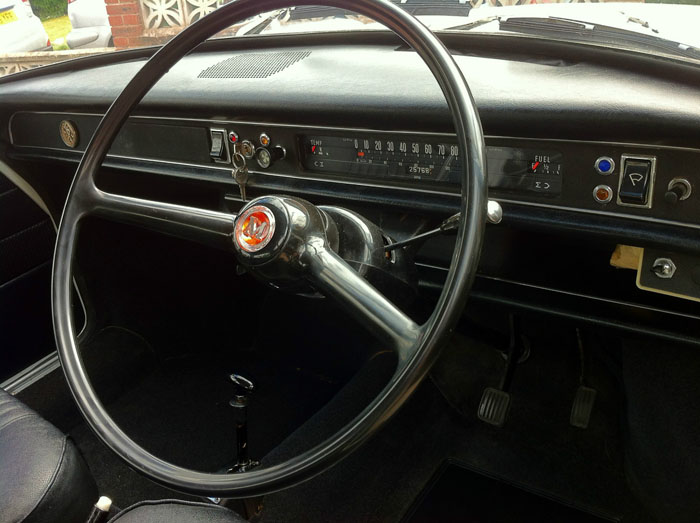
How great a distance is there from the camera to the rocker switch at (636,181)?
93 centimetres

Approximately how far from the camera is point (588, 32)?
124 centimetres

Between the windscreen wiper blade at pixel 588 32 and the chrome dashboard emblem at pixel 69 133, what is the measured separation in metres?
0.93

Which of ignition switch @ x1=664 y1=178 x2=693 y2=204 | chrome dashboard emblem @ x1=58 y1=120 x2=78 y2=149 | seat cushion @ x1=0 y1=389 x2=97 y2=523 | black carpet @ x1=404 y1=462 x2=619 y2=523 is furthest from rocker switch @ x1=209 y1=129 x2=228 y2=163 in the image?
black carpet @ x1=404 y1=462 x2=619 y2=523

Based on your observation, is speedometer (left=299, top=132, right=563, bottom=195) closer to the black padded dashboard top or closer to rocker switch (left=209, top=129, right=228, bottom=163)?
the black padded dashboard top

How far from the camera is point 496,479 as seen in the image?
5.57ft

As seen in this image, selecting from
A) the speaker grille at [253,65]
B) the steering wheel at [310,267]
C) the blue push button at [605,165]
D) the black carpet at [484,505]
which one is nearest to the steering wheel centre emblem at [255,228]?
the steering wheel at [310,267]

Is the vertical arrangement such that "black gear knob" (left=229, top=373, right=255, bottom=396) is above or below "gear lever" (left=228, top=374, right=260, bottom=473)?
above

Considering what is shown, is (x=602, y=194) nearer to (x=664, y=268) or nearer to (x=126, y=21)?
(x=664, y=268)

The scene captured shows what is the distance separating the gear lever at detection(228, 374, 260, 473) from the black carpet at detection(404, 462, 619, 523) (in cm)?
42

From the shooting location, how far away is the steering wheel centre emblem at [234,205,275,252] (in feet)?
2.65

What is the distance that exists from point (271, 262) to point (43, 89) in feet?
3.71

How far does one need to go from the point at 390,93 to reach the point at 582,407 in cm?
114

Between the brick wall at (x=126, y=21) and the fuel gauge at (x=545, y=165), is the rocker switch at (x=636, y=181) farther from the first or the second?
the brick wall at (x=126, y=21)

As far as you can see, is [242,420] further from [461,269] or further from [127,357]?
[461,269]
